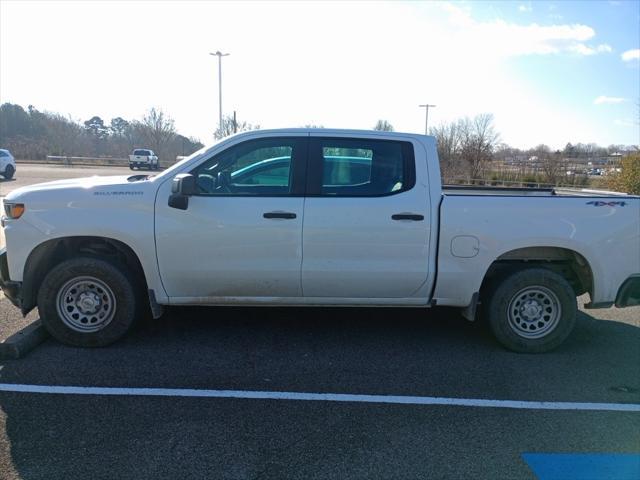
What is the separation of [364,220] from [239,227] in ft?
3.66

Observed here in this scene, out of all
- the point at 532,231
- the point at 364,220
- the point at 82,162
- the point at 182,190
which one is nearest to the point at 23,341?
the point at 182,190

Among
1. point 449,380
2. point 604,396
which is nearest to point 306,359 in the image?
point 449,380

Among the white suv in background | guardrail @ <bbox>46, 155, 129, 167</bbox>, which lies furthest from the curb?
guardrail @ <bbox>46, 155, 129, 167</bbox>

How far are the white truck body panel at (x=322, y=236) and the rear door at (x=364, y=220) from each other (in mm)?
10

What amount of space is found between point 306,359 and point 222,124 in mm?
38975

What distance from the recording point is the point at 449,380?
13.5ft

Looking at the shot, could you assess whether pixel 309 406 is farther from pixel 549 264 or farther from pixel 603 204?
pixel 603 204

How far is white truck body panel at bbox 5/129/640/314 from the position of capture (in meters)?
4.36

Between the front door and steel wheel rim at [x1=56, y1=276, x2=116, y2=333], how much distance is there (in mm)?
583

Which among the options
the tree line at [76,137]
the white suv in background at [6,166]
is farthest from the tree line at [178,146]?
the white suv in background at [6,166]

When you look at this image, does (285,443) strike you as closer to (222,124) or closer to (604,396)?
(604,396)

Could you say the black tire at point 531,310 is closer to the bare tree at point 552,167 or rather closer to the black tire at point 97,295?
the black tire at point 97,295

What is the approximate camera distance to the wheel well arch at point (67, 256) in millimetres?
4426

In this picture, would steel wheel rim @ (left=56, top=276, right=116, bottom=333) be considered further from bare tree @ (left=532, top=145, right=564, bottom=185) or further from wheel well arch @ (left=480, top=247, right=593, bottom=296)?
bare tree @ (left=532, top=145, right=564, bottom=185)
